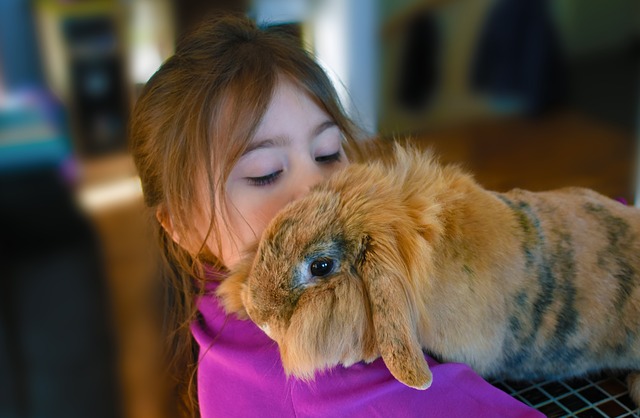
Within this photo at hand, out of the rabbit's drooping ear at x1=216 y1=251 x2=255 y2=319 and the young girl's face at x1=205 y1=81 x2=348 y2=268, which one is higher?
the young girl's face at x1=205 y1=81 x2=348 y2=268

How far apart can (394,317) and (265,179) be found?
294 millimetres

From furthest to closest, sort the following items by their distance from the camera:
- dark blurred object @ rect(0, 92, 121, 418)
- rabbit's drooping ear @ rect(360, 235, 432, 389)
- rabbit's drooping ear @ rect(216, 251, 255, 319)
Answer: dark blurred object @ rect(0, 92, 121, 418) < rabbit's drooping ear @ rect(216, 251, 255, 319) < rabbit's drooping ear @ rect(360, 235, 432, 389)

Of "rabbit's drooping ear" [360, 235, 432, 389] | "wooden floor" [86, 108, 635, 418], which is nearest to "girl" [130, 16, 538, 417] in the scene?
"rabbit's drooping ear" [360, 235, 432, 389]

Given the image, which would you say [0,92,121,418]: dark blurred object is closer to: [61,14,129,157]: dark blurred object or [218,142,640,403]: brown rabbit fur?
[61,14,129,157]: dark blurred object

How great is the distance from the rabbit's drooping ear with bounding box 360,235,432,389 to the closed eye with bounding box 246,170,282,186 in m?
0.23

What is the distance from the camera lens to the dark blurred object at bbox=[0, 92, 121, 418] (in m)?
1.42

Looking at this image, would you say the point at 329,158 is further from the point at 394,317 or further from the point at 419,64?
the point at 419,64

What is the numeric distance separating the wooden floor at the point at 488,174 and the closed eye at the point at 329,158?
0.38 metres

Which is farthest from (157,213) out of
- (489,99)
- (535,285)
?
(489,99)

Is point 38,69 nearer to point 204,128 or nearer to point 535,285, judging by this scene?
point 204,128

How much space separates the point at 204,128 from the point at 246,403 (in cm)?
36

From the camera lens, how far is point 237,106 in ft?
2.73

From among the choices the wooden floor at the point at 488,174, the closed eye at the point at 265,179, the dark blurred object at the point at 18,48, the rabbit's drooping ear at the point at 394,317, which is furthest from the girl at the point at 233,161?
the dark blurred object at the point at 18,48

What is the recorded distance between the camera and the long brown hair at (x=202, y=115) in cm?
84
